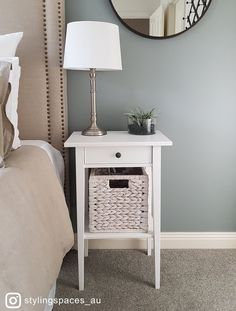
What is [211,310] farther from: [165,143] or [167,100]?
[167,100]

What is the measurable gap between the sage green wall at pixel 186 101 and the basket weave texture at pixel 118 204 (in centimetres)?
41

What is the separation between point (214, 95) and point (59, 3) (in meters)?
1.01

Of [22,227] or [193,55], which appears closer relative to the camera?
[22,227]

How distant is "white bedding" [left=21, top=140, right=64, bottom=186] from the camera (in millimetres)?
1602

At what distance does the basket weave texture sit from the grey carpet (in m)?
0.29

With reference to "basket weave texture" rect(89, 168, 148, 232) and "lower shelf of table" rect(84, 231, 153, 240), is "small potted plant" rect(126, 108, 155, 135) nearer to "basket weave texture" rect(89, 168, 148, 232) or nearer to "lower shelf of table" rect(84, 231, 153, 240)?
"basket weave texture" rect(89, 168, 148, 232)

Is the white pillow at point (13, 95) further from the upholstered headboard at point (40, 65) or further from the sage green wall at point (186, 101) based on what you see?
the sage green wall at point (186, 101)

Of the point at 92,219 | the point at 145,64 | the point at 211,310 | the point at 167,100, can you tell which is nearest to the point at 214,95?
the point at 167,100

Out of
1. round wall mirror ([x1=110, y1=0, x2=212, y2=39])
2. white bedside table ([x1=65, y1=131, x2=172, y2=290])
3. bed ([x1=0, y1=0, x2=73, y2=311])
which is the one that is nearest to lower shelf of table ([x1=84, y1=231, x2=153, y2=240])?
white bedside table ([x1=65, y1=131, x2=172, y2=290])

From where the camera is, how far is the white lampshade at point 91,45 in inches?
57.1

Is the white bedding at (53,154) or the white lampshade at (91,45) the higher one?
the white lampshade at (91,45)

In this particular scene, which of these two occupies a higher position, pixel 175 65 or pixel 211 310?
pixel 175 65

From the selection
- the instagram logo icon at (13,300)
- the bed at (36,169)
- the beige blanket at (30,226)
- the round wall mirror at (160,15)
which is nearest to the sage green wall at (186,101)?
the round wall mirror at (160,15)

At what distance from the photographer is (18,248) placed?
2.87ft
